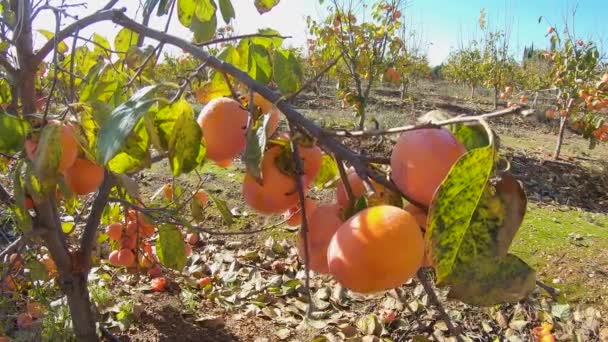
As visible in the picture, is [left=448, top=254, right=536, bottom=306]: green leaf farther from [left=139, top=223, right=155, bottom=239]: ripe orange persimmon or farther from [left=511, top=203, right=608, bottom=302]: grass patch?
[left=511, top=203, right=608, bottom=302]: grass patch

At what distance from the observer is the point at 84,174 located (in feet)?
2.43

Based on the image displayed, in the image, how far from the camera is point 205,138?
622mm

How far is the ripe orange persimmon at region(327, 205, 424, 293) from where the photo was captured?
43 centimetres

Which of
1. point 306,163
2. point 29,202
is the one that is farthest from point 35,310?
point 306,163

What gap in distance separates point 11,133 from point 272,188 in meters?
0.42

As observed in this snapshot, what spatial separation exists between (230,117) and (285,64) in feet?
0.65

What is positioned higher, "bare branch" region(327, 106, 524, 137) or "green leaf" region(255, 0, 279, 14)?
"green leaf" region(255, 0, 279, 14)

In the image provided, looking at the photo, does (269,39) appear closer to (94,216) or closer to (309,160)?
(309,160)

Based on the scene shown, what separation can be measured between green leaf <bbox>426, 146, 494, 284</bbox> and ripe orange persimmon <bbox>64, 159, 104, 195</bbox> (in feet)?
1.75

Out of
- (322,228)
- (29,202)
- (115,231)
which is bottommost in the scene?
(115,231)

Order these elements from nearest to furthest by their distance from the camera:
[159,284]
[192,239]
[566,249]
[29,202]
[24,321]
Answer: [29,202] < [24,321] < [159,284] < [192,239] < [566,249]

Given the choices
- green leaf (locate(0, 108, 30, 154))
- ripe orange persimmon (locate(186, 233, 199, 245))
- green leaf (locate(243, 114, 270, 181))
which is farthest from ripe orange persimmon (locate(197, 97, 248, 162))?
ripe orange persimmon (locate(186, 233, 199, 245))

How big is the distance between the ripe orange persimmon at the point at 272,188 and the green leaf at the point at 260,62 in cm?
31

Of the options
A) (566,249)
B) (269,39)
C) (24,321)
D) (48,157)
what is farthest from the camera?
(566,249)
